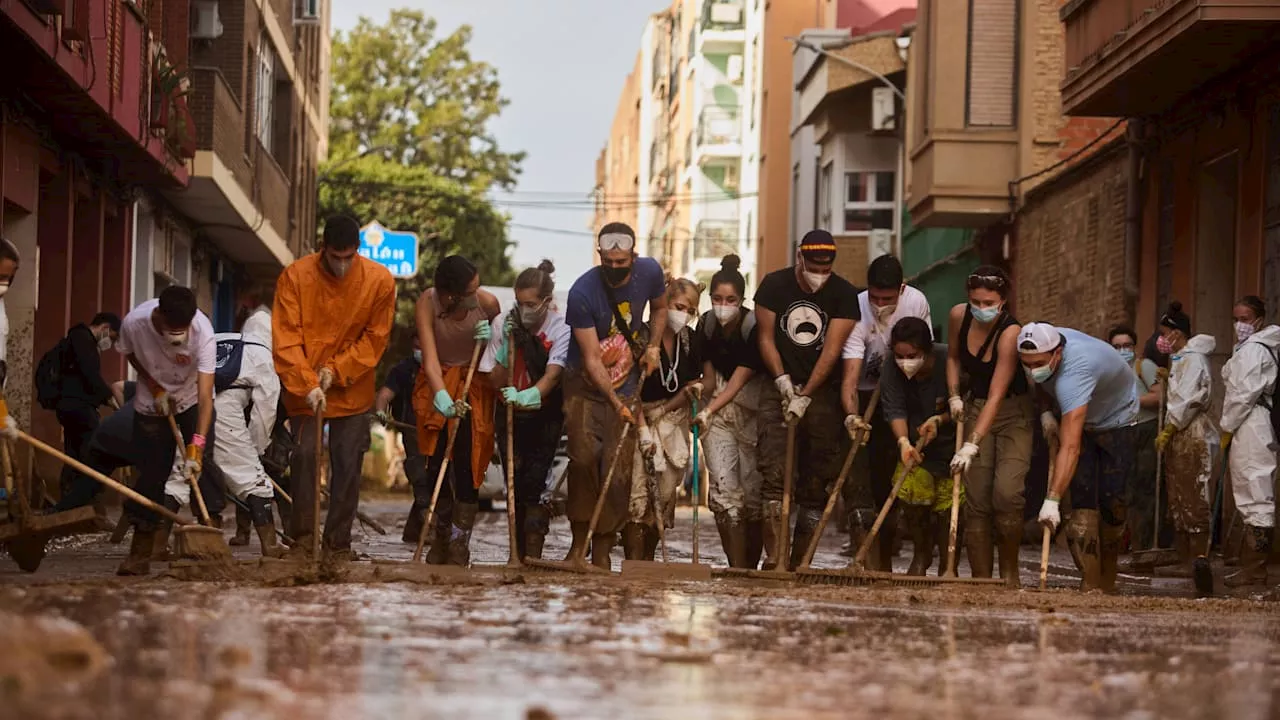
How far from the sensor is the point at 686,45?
2842 inches

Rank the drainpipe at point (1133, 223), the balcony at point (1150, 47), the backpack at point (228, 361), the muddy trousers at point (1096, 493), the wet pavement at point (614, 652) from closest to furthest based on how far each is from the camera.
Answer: the wet pavement at point (614, 652) < the muddy trousers at point (1096, 493) < the backpack at point (228, 361) < the balcony at point (1150, 47) < the drainpipe at point (1133, 223)

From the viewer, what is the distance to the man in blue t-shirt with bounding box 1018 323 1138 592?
37.6 ft

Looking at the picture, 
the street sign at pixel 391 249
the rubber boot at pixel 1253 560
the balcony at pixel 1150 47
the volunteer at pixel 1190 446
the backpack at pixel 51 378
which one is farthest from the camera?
the street sign at pixel 391 249

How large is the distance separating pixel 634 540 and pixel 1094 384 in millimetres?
2802

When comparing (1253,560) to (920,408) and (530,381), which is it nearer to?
(920,408)

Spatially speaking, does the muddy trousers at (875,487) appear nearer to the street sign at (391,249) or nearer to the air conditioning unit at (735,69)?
the street sign at (391,249)

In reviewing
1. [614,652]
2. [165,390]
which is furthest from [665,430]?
[614,652]

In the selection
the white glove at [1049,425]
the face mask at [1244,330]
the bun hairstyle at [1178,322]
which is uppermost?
the bun hairstyle at [1178,322]

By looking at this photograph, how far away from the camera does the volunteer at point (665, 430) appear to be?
1260 centimetres

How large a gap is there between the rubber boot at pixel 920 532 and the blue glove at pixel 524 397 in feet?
7.07

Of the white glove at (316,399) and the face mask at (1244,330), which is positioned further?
the face mask at (1244,330)

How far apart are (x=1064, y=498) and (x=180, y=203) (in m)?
17.6

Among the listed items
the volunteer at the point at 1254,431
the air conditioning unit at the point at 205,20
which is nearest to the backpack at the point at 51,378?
the volunteer at the point at 1254,431

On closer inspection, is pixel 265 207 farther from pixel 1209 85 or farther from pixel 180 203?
pixel 1209 85
